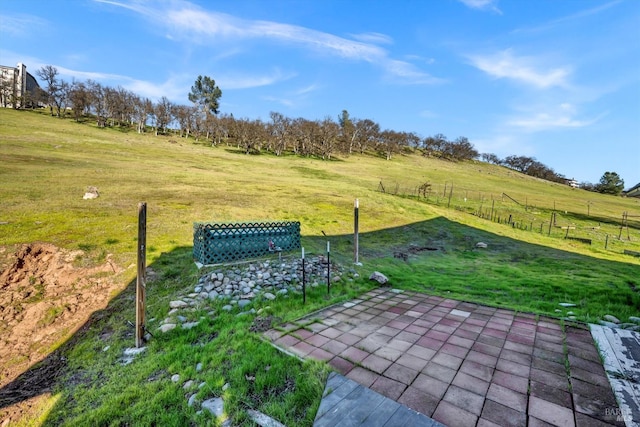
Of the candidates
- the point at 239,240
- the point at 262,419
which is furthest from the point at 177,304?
the point at 262,419

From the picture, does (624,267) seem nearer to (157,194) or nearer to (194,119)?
(157,194)

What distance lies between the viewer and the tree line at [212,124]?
57406mm

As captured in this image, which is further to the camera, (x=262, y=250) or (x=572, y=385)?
(x=262, y=250)

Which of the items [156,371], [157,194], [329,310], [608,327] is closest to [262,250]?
[329,310]

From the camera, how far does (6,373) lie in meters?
4.86

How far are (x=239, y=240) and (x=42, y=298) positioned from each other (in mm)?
5027

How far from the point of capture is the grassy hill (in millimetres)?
3787

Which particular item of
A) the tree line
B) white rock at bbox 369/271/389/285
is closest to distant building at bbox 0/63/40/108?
the tree line

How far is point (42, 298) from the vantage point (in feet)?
22.1

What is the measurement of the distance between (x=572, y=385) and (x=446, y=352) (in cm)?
149

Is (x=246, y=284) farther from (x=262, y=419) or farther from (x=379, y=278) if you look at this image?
(x=262, y=419)

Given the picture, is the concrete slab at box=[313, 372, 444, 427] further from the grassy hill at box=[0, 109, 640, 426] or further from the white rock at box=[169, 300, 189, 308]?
the white rock at box=[169, 300, 189, 308]

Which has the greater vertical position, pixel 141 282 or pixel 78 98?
pixel 78 98

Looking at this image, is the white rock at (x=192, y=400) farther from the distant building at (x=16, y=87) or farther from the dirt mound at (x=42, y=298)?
the distant building at (x=16, y=87)
